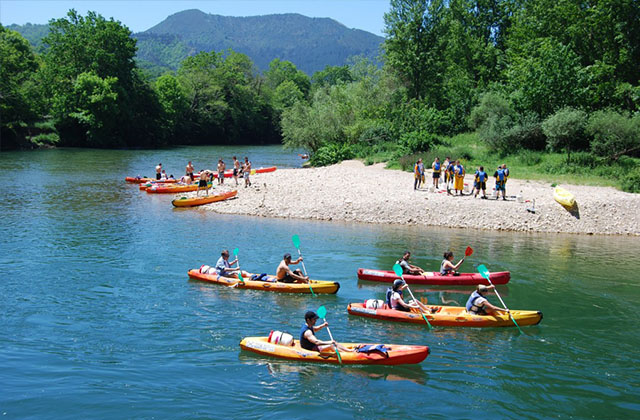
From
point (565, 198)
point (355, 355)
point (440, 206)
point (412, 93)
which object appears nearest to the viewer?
point (355, 355)

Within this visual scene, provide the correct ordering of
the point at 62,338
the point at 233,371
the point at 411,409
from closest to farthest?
1. the point at 411,409
2. the point at 233,371
3. the point at 62,338

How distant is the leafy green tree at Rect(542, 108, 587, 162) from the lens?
32.5m

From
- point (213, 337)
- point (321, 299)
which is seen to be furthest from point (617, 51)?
point (213, 337)

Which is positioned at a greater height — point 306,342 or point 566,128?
point 566,128

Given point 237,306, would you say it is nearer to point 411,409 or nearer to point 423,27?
point 411,409

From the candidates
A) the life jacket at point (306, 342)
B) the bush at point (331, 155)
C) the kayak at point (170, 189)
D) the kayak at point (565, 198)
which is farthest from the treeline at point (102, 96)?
the life jacket at point (306, 342)

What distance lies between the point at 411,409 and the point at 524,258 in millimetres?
11941

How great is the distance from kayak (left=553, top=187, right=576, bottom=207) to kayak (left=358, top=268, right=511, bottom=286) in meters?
9.67

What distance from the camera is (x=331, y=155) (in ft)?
144

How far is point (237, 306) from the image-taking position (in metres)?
15.3

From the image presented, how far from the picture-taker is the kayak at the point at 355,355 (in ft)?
38.3

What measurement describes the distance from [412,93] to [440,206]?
91.5 ft

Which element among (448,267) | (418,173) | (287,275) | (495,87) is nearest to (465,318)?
(448,267)

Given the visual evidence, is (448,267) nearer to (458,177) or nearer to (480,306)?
(480,306)
